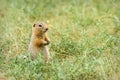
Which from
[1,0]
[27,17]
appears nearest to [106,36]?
[27,17]

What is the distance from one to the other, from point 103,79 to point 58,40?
6.68 feet

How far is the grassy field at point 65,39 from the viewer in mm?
6711

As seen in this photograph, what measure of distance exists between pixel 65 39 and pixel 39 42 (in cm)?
65

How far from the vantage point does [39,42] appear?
7.50 metres

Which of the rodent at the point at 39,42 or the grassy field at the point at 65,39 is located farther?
the rodent at the point at 39,42

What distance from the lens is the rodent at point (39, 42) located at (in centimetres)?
742

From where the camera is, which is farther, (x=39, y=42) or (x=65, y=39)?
(x=65, y=39)

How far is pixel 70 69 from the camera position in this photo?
6.65 m

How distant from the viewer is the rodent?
7.42 metres

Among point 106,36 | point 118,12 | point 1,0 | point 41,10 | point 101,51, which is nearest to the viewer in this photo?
point 101,51

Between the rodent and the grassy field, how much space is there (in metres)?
0.15

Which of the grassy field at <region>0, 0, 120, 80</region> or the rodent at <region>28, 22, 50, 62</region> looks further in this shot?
Result: the rodent at <region>28, 22, 50, 62</region>

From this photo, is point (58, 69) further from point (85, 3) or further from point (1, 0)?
point (1, 0)

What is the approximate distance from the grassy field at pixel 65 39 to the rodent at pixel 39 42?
0.15m
